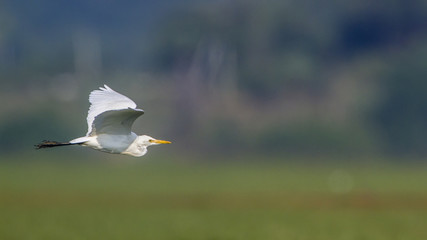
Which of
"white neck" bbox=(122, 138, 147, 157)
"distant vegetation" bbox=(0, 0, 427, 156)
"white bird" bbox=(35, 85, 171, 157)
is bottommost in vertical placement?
"distant vegetation" bbox=(0, 0, 427, 156)

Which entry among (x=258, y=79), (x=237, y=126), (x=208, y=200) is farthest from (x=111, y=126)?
(x=258, y=79)

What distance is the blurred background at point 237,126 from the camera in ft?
63.1

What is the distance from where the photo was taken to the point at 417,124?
40.5 m

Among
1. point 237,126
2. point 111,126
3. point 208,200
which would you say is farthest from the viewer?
point 237,126

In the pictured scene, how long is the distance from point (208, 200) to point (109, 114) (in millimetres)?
14710

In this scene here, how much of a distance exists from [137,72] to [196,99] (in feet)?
15.7

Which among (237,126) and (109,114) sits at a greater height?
(109,114)

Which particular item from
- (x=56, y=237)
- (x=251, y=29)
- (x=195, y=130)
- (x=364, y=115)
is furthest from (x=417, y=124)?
(x=56, y=237)

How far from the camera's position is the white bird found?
9500 mm

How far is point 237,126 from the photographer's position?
40.0 metres

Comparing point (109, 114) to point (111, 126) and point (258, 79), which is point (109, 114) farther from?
point (258, 79)

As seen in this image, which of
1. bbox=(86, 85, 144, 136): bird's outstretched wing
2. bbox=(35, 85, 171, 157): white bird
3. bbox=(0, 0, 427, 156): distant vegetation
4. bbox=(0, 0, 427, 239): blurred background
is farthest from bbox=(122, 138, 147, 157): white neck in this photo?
bbox=(0, 0, 427, 156): distant vegetation

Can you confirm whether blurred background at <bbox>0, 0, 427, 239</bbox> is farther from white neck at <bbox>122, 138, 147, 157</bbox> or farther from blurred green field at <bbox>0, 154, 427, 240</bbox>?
white neck at <bbox>122, 138, 147, 157</bbox>

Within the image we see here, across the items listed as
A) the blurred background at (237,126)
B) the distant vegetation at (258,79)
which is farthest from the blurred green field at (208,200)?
the distant vegetation at (258,79)
